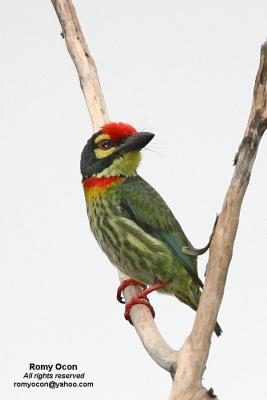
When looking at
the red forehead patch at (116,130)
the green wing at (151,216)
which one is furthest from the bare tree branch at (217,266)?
the red forehead patch at (116,130)

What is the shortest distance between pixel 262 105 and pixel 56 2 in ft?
8.84

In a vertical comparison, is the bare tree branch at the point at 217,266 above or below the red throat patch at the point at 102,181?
below

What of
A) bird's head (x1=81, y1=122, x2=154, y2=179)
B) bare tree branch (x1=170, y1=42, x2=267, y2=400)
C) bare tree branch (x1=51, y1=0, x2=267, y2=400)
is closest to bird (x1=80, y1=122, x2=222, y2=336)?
bird's head (x1=81, y1=122, x2=154, y2=179)

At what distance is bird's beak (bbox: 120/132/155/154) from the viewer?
5781mm

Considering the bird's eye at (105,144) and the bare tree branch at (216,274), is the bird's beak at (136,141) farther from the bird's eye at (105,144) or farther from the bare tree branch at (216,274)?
the bare tree branch at (216,274)

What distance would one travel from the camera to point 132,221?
5891 millimetres

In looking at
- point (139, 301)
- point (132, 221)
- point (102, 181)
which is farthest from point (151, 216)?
point (139, 301)

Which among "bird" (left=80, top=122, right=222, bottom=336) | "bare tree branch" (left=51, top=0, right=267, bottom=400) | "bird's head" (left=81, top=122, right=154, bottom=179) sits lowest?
"bare tree branch" (left=51, top=0, right=267, bottom=400)

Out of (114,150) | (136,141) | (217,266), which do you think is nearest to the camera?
(217,266)

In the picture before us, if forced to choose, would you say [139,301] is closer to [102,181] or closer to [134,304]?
[134,304]

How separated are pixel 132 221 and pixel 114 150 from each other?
51 cm

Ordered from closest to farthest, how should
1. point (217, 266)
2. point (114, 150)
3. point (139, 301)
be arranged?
point (217, 266), point (139, 301), point (114, 150)

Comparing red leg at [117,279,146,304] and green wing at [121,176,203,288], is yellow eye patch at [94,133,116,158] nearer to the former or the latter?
green wing at [121,176,203,288]

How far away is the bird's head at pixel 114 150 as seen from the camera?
5855 millimetres
